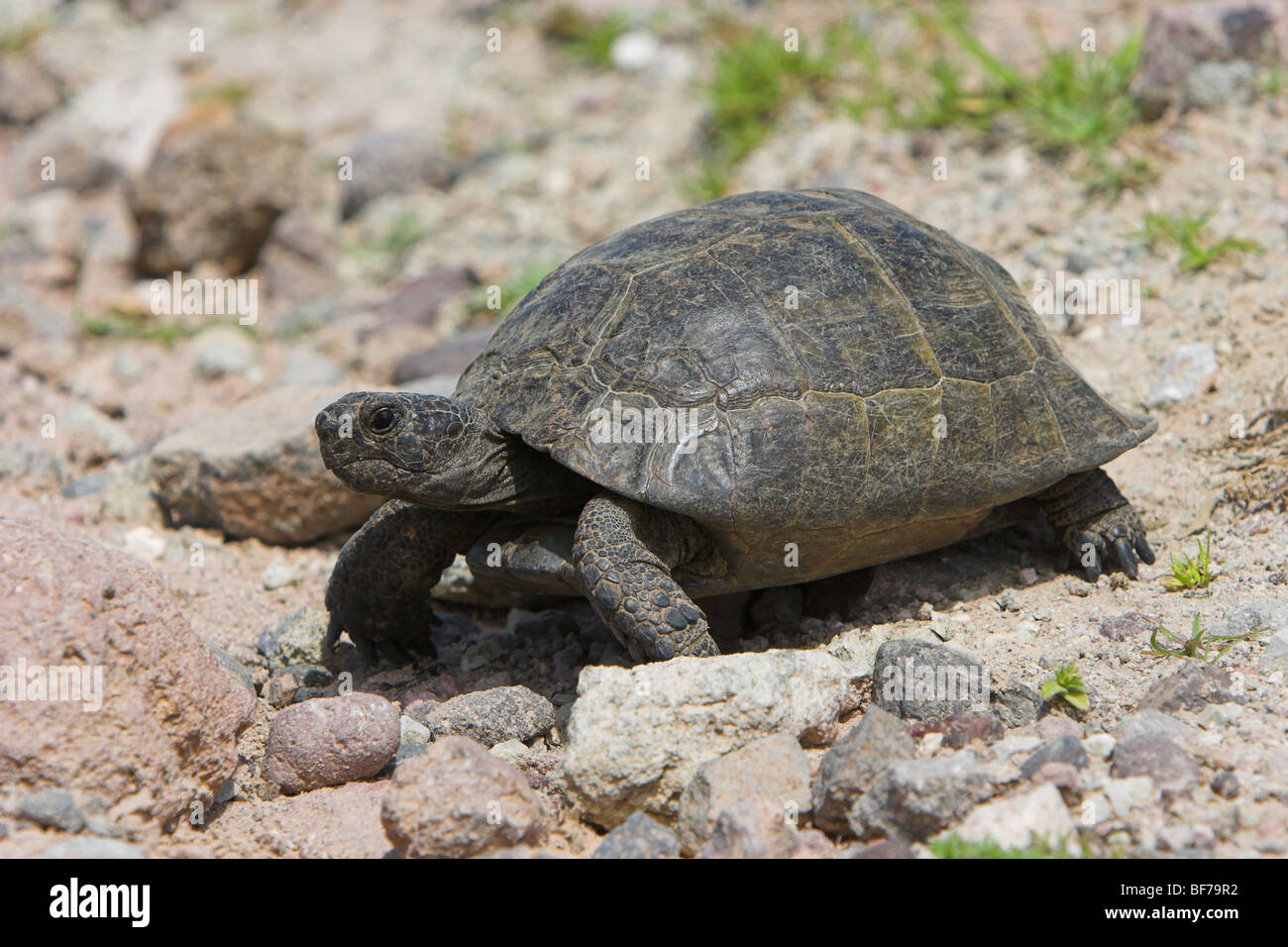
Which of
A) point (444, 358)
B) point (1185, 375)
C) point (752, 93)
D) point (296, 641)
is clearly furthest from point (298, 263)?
point (1185, 375)

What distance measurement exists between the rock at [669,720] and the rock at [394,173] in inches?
312

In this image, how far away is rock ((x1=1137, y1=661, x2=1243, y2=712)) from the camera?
12.0 ft

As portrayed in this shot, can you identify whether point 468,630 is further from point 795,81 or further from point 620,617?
point 795,81

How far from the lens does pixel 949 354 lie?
4.67m

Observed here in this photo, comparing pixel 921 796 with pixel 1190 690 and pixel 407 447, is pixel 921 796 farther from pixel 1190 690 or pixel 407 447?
pixel 407 447

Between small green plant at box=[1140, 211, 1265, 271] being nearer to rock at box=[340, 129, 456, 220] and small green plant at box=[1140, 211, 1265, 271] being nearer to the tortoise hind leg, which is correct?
the tortoise hind leg

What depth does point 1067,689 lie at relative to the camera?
382 cm

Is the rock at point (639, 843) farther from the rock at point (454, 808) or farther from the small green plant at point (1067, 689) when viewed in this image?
the small green plant at point (1067, 689)

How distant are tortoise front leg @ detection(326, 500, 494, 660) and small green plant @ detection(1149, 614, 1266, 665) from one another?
2714mm

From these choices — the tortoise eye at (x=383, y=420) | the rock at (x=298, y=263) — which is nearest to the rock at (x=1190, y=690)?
the tortoise eye at (x=383, y=420)

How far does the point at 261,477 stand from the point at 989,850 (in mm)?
4307
